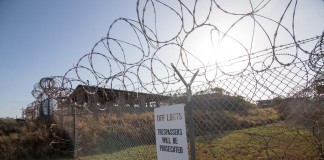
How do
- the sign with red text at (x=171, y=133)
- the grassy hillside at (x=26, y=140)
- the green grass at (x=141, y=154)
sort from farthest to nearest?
the grassy hillside at (x=26, y=140) → the green grass at (x=141, y=154) → the sign with red text at (x=171, y=133)

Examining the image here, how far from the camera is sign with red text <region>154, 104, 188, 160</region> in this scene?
3.01 metres

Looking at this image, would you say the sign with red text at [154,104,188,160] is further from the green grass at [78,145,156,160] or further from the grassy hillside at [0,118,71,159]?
the grassy hillside at [0,118,71,159]

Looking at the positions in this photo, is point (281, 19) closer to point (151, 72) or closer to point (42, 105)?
point (151, 72)

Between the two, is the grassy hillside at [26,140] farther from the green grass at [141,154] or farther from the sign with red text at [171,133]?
the sign with red text at [171,133]

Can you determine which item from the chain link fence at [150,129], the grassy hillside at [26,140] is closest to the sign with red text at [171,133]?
the chain link fence at [150,129]

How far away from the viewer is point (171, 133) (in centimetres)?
318

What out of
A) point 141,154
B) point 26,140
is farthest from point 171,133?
point 26,140

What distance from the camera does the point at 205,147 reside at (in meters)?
7.32

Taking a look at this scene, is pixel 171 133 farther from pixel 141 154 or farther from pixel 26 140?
pixel 26 140

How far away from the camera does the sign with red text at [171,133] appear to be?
3.01m

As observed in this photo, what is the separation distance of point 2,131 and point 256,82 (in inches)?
420

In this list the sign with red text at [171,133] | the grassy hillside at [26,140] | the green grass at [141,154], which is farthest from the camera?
the grassy hillside at [26,140]

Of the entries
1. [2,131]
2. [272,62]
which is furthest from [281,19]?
[2,131]

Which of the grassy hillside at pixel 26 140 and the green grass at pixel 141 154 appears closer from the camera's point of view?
the green grass at pixel 141 154
